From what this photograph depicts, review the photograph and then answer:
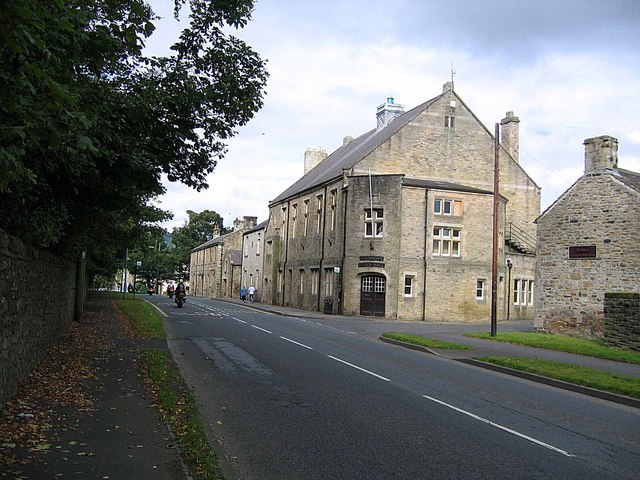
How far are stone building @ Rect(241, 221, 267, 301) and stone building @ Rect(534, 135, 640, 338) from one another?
123 feet

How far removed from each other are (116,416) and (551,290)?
22063mm

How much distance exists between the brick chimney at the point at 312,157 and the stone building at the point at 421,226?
42.8 feet

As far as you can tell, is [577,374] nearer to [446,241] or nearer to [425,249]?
[425,249]

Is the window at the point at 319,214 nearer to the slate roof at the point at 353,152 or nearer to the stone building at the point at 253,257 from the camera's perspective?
the slate roof at the point at 353,152

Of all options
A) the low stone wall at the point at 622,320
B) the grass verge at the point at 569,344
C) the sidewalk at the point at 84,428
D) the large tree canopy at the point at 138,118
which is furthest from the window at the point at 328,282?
the sidewalk at the point at 84,428

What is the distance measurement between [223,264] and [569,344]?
63.1 meters

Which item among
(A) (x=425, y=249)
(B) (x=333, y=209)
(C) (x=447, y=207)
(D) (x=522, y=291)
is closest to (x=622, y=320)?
(A) (x=425, y=249)

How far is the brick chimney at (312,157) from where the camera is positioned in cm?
6284

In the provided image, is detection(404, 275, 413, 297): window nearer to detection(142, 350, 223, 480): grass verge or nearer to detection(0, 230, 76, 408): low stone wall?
detection(142, 350, 223, 480): grass verge

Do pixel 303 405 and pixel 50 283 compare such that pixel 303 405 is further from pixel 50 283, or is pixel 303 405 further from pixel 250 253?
pixel 250 253

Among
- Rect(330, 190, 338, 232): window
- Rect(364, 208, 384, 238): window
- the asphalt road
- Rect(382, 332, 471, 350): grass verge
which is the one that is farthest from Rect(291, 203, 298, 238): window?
the asphalt road

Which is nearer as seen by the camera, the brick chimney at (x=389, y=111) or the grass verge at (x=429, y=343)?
the grass verge at (x=429, y=343)

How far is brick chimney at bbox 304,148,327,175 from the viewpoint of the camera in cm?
6284

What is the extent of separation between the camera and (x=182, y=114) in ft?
37.2
